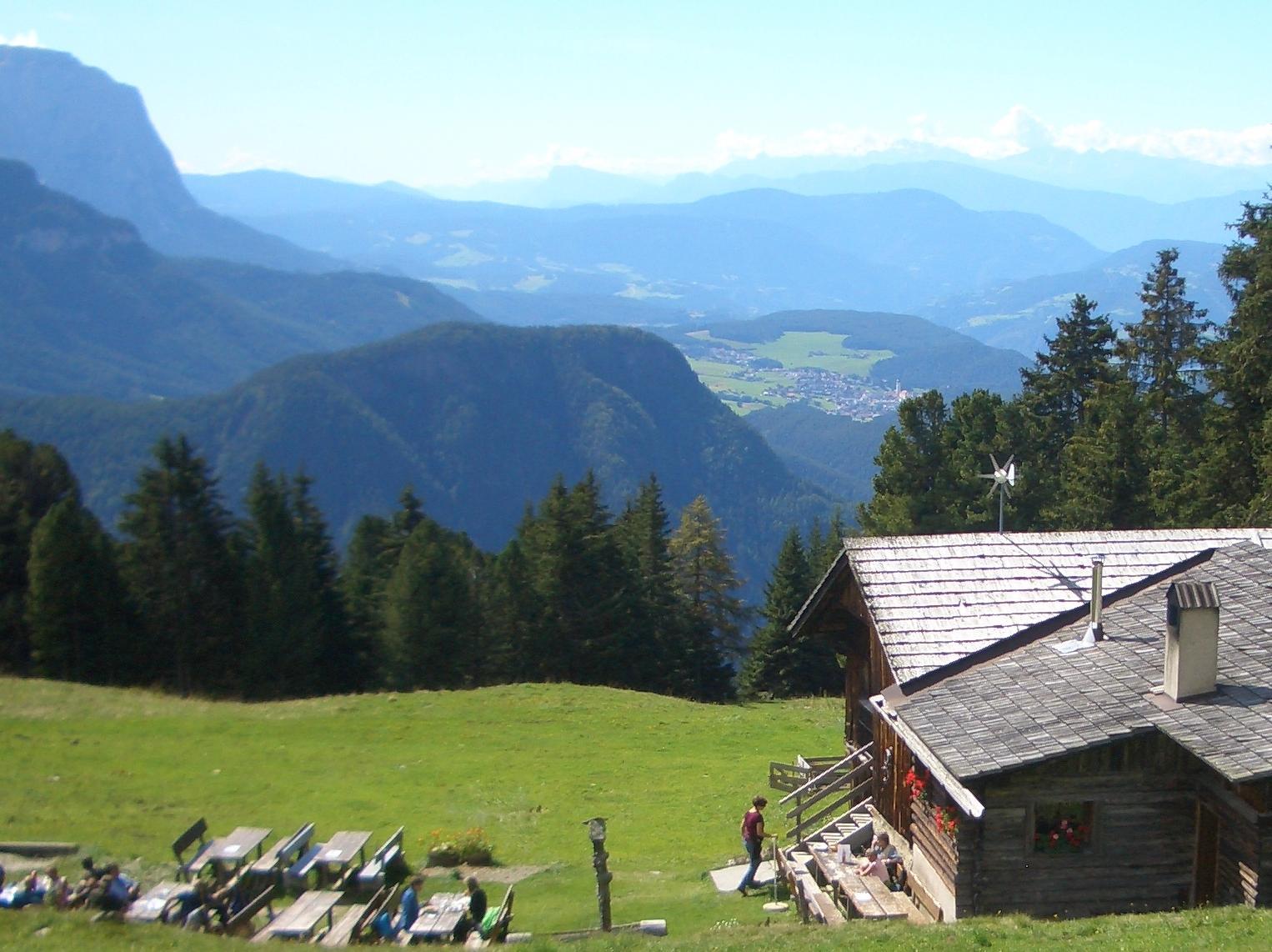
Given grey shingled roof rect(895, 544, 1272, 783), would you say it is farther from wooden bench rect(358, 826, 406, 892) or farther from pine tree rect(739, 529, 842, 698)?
pine tree rect(739, 529, 842, 698)

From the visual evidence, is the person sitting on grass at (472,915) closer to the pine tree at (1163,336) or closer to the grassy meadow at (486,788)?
the grassy meadow at (486,788)

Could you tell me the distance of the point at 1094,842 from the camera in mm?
15375

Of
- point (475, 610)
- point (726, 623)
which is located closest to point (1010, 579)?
point (475, 610)

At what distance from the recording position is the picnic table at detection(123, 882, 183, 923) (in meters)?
15.3

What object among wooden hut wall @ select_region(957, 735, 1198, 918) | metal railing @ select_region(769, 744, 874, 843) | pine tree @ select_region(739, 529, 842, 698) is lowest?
pine tree @ select_region(739, 529, 842, 698)

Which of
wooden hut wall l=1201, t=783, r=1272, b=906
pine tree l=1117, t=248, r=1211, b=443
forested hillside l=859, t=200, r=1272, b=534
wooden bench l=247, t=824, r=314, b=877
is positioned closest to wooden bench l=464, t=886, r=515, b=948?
wooden bench l=247, t=824, r=314, b=877

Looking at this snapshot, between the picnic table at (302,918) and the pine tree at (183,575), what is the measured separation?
36.9 metres

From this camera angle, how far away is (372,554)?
64750 millimetres

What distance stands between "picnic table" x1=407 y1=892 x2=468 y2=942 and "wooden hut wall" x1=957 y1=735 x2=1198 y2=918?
698 cm

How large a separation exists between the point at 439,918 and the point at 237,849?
15.5 ft

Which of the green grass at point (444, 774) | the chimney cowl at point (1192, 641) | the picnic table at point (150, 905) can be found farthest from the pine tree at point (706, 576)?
the chimney cowl at point (1192, 641)

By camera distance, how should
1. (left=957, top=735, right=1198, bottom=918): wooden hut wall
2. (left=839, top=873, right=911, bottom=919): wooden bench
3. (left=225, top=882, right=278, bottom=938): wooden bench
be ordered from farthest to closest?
(left=839, top=873, right=911, bottom=919): wooden bench
(left=225, top=882, right=278, bottom=938): wooden bench
(left=957, top=735, right=1198, bottom=918): wooden hut wall

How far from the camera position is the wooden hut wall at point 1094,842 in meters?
15.2

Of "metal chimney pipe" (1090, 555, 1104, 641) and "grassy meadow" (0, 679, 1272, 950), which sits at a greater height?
"metal chimney pipe" (1090, 555, 1104, 641)
